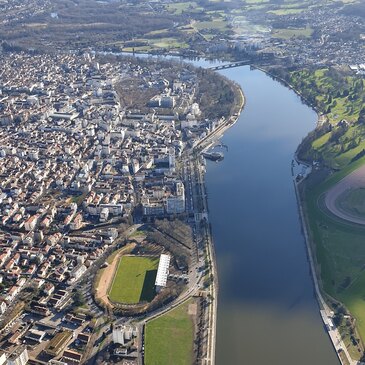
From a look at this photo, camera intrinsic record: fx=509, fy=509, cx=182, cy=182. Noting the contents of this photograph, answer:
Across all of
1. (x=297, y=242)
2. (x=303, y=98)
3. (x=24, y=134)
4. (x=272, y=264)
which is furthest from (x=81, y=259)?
(x=303, y=98)

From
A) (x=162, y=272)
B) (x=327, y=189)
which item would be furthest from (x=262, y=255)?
(x=327, y=189)

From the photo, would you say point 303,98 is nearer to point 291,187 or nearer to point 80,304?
point 291,187

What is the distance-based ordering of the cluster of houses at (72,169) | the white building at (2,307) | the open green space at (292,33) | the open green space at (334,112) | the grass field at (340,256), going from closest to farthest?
the white building at (2,307)
the grass field at (340,256)
the cluster of houses at (72,169)
the open green space at (334,112)
the open green space at (292,33)

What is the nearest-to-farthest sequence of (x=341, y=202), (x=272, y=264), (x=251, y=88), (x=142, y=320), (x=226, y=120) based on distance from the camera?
(x=142, y=320) < (x=272, y=264) < (x=341, y=202) < (x=226, y=120) < (x=251, y=88)

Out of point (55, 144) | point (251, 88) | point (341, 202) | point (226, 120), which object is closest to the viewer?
point (341, 202)

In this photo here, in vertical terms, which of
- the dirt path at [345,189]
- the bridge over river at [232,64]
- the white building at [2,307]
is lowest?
the bridge over river at [232,64]

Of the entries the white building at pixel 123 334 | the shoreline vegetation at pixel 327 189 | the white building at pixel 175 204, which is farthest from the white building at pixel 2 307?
the shoreline vegetation at pixel 327 189

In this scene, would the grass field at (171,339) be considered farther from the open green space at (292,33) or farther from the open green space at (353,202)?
the open green space at (292,33)
